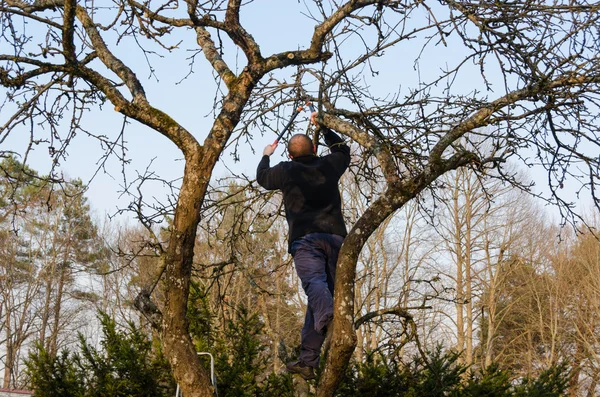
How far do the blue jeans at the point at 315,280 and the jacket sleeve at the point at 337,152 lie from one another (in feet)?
1.86

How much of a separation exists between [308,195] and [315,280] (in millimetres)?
642

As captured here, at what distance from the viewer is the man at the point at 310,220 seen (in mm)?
4672

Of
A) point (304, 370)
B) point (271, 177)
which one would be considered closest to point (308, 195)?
point (271, 177)

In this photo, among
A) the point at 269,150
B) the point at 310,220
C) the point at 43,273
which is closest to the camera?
the point at 310,220

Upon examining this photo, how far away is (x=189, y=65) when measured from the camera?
598 cm

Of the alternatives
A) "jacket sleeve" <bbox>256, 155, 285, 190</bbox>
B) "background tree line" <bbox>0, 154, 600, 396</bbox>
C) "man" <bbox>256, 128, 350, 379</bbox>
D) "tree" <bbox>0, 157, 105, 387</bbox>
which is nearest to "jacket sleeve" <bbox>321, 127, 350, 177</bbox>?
"man" <bbox>256, 128, 350, 379</bbox>

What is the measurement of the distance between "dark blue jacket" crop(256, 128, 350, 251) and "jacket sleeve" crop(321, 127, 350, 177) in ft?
0.17

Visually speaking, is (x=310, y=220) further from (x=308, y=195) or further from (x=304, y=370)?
(x=304, y=370)

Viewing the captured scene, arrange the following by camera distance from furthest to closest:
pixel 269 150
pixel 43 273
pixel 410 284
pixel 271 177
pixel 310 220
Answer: pixel 43 273 < pixel 410 284 < pixel 269 150 < pixel 271 177 < pixel 310 220

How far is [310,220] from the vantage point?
4.85m

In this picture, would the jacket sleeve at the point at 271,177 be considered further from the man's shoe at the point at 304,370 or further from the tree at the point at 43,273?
the tree at the point at 43,273

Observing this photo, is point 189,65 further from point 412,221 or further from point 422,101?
point 412,221

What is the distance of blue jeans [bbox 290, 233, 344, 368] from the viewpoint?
176 inches

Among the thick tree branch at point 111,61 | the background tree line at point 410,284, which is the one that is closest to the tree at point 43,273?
the background tree line at point 410,284
